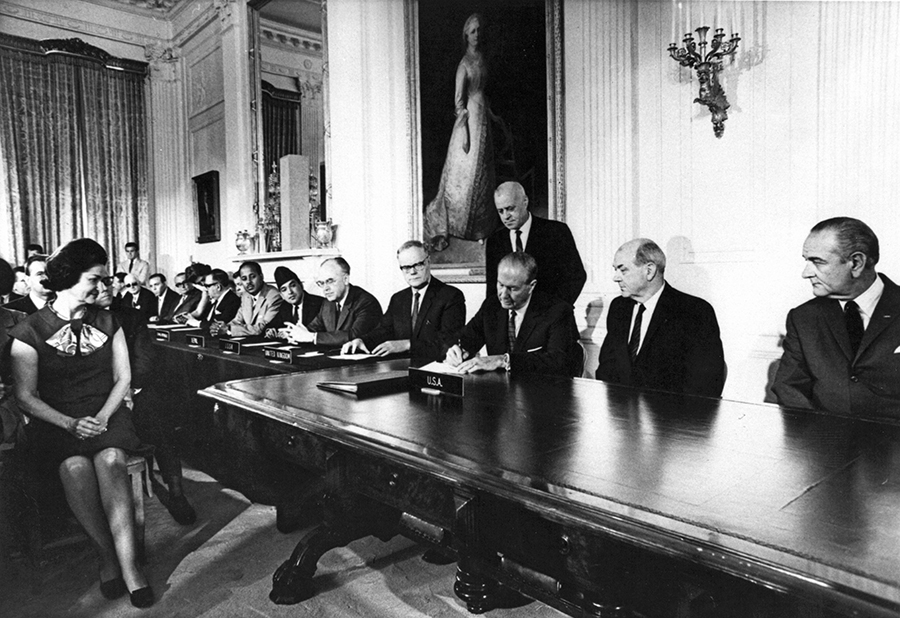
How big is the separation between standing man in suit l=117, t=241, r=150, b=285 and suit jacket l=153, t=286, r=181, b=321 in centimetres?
75

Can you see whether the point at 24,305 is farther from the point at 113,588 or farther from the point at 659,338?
the point at 659,338

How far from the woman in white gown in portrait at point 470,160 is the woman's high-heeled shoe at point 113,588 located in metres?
3.65

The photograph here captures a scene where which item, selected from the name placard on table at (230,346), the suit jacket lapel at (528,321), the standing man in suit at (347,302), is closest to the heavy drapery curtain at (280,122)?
the standing man in suit at (347,302)

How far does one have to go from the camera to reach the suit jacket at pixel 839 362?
2256mm

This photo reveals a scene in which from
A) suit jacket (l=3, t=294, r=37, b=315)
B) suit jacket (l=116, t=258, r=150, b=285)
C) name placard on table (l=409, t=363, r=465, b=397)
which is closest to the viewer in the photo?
name placard on table (l=409, t=363, r=465, b=397)

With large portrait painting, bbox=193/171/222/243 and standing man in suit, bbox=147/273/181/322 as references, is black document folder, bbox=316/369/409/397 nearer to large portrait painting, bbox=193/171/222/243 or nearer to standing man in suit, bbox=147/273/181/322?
Answer: standing man in suit, bbox=147/273/181/322

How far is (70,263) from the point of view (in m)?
2.64

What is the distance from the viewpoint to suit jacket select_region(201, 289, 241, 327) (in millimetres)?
6844

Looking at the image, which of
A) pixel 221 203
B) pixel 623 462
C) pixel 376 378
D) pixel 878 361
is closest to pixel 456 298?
pixel 376 378

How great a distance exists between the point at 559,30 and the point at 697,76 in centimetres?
125

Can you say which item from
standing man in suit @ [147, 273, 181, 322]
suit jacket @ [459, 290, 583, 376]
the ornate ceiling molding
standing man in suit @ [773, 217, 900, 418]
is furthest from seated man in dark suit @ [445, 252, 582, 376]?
the ornate ceiling molding

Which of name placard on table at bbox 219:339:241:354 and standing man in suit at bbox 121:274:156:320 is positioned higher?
standing man in suit at bbox 121:274:156:320

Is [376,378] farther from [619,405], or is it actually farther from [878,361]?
[878,361]

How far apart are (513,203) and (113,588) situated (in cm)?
342
